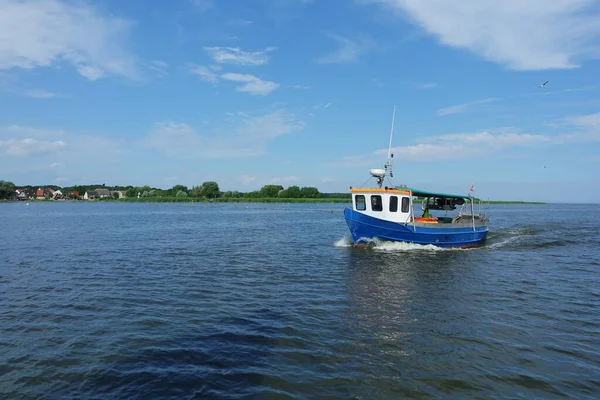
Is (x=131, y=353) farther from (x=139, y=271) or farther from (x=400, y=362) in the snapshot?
(x=139, y=271)

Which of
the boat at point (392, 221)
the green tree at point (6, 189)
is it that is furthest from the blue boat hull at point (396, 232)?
the green tree at point (6, 189)

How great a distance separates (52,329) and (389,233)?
2354 cm

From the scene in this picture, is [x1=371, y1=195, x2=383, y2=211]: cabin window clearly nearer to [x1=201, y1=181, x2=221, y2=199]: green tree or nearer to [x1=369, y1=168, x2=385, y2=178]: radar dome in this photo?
[x1=369, y1=168, x2=385, y2=178]: radar dome

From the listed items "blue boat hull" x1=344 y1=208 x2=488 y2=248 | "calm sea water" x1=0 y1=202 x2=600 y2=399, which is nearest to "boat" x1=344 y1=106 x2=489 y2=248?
"blue boat hull" x1=344 y1=208 x2=488 y2=248

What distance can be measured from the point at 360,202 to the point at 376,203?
135cm

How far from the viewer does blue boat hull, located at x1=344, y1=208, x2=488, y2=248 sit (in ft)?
98.6

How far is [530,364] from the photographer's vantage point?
10.2m

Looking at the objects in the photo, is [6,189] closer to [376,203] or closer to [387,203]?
[376,203]

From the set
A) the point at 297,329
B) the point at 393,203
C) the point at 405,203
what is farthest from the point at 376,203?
the point at 297,329

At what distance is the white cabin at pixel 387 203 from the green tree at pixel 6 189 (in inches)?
8003

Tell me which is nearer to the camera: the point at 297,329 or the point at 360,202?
the point at 297,329

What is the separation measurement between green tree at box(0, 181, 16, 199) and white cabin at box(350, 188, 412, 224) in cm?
20328

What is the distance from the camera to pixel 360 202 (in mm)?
31406

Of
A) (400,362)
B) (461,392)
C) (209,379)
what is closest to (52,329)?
(209,379)
